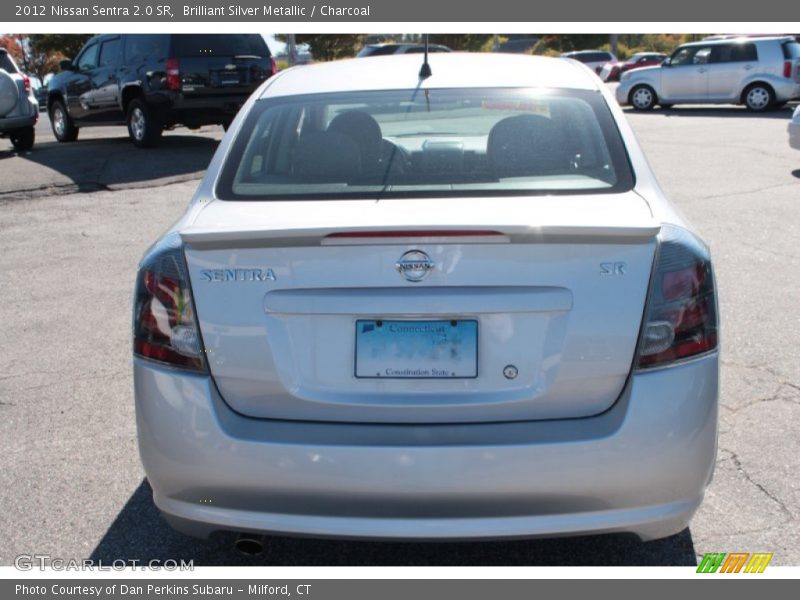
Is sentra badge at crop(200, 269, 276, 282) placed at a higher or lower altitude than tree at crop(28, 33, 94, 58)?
higher

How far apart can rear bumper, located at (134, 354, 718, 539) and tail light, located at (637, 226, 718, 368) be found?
6cm

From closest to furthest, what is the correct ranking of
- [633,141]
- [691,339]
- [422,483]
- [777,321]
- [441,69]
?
[422,483]
[691,339]
[633,141]
[441,69]
[777,321]

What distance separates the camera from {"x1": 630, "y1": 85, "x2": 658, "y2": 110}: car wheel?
2372 cm

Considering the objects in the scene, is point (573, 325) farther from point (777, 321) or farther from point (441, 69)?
point (777, 321)

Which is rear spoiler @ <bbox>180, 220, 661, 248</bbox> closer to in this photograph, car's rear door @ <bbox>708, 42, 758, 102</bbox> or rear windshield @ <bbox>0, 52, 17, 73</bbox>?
rear windshield @ <bbox>0, 52, 17, 73</bbox>

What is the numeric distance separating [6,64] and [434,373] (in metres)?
14.6

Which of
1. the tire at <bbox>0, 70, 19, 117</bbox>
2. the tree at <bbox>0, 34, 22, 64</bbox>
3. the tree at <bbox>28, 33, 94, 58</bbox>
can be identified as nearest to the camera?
the tire at <bbox>0, 70, 19, 117</bbox>

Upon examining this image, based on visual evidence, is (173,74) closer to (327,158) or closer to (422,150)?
(422,150)

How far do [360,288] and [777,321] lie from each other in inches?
158

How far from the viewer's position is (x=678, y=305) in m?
2.80

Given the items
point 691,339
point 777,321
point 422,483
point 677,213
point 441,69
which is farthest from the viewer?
point 777,321

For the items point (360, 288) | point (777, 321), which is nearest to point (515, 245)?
point (360, 288)

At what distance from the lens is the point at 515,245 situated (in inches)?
107

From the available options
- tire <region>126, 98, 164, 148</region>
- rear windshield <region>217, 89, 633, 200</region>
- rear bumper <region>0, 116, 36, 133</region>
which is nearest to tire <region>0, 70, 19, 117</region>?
rear bumper <region>0, 116, 36, 133</region>
